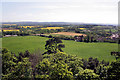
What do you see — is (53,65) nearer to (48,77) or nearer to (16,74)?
(48,77)

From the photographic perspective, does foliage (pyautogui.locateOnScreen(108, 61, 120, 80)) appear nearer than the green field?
Yes

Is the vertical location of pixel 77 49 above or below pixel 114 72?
below

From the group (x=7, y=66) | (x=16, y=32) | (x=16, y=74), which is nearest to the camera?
(x=16, y=74)

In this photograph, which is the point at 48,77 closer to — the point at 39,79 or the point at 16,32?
the point at 39,79

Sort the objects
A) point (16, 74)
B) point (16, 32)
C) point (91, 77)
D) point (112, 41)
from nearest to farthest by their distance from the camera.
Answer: point (91, 77) < point (16, 74) < point (112, 41) < point (16, 32)

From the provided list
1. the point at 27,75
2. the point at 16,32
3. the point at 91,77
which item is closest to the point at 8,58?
the point at 27,75

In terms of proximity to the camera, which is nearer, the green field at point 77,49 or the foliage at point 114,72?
the foliage at point 114,72

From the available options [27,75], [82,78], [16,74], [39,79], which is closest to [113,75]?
[82,78]

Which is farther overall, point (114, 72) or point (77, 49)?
point (77, 49)

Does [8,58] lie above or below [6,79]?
above

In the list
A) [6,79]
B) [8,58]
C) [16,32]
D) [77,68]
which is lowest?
[6,79]

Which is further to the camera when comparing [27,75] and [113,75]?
[27,75]
